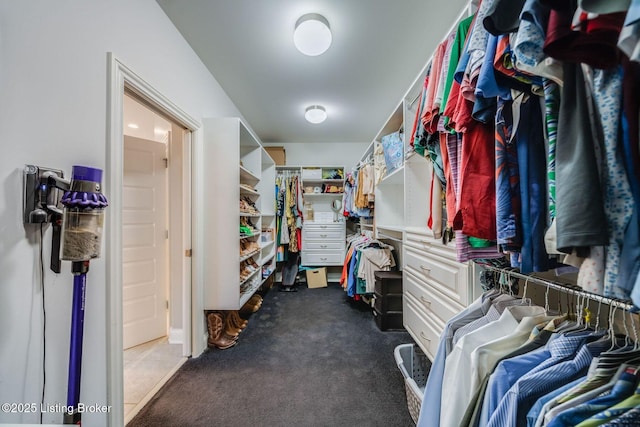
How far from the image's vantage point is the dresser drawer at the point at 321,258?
3.79 m

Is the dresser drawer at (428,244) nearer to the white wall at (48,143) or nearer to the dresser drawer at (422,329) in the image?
the dresser drawer at (422,329)

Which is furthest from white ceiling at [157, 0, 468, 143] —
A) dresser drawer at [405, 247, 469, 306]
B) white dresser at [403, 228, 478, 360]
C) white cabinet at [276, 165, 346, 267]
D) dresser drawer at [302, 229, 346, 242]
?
dresser drawer at [302, 229, 346, 242]

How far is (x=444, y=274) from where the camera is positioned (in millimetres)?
1115

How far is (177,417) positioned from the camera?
1.29 metres

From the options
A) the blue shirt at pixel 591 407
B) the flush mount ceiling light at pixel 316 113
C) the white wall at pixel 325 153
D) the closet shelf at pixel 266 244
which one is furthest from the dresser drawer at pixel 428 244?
the white wall at pixel 325 153

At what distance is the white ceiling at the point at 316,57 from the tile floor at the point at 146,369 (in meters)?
2.48

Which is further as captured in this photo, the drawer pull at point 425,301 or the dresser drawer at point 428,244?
the drawer pull at point 425,301

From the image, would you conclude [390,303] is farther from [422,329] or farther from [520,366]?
[520,366]

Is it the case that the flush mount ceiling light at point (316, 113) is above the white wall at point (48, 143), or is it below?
above

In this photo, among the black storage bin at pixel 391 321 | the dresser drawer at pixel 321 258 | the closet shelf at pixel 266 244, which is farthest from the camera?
the dresser drawer at pixel 321 258

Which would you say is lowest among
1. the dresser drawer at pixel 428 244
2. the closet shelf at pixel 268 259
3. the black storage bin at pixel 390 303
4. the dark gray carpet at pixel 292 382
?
the dark gray carpet at pixel 292 382

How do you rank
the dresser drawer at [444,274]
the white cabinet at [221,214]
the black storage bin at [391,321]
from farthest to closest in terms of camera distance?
the black storage bin at [391,321], the white cabinet at [221,214], the dresser drawer at [444,274]

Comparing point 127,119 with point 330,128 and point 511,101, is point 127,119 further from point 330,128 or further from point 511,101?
point 511,101

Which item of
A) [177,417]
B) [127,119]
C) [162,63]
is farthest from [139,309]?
[162,63]
